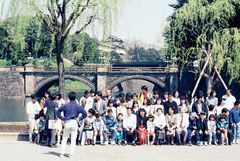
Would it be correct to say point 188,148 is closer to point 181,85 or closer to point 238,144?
point 238,144

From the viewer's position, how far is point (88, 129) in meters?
13.9

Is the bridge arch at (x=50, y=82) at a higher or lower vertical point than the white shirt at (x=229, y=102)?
higher

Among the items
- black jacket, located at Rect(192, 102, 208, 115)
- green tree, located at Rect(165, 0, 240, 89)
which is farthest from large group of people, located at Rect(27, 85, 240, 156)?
green tree, located at Rect(165, 0, 240, 89)

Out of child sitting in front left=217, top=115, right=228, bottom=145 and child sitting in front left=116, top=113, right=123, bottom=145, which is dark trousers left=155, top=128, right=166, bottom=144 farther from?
child sitting in front left=217, top=115, right=228, bottom=145

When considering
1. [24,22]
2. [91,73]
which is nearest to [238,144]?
[24,22]

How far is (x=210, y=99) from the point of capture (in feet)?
51.8

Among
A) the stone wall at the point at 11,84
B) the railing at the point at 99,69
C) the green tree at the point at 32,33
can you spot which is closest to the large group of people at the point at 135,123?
the green tree at the point at 32,33

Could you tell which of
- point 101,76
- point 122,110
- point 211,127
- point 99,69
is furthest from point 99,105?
point 101,76

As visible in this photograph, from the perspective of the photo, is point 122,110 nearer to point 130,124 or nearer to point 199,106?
point 130,124

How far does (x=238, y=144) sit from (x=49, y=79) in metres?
45.7

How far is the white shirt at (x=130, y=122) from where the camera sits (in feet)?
46.3

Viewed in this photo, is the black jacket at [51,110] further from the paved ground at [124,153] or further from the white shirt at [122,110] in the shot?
the white shirt at [122,110]

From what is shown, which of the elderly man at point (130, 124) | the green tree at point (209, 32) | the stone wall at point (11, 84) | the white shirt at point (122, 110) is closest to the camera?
the elderly man at point (130, 124)

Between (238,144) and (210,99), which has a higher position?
(210,99)
